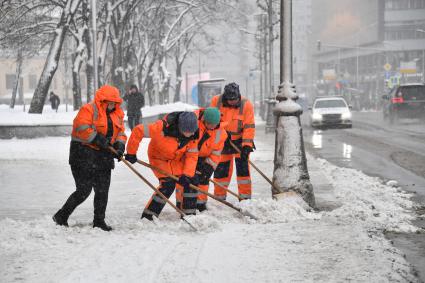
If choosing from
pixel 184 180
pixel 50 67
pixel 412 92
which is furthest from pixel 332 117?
pixel 184 180

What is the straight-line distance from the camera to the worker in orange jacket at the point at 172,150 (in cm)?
723

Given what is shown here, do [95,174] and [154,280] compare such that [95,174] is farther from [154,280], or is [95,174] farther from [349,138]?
[349,138]

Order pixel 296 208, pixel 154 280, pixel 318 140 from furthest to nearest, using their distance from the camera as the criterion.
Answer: pixel 318 140 → pixel 296 208 → pixel 154 280

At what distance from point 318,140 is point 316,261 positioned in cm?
1689

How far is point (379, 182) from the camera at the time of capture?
439 inches

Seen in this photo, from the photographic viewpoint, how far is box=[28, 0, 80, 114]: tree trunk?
83.2 feet

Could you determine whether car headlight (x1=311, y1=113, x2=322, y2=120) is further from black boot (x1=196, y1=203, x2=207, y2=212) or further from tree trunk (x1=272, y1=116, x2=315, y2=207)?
black boot (x1=196, y1=203, x2=207, y2=212)

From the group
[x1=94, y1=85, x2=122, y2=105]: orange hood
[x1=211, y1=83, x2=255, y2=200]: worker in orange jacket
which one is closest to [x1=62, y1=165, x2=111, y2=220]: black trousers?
[x1=94, y1=85, x2=122, y2=105]: orange hood

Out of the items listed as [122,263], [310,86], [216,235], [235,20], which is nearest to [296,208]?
[216,235]

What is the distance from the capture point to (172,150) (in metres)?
7.41

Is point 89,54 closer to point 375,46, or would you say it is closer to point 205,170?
point 205,170

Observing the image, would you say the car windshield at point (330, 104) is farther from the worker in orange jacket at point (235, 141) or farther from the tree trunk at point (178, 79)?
the worker in orange jacket at point (235, 141)

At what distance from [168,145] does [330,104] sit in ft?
78.9

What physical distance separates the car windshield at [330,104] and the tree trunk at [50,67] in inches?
443
